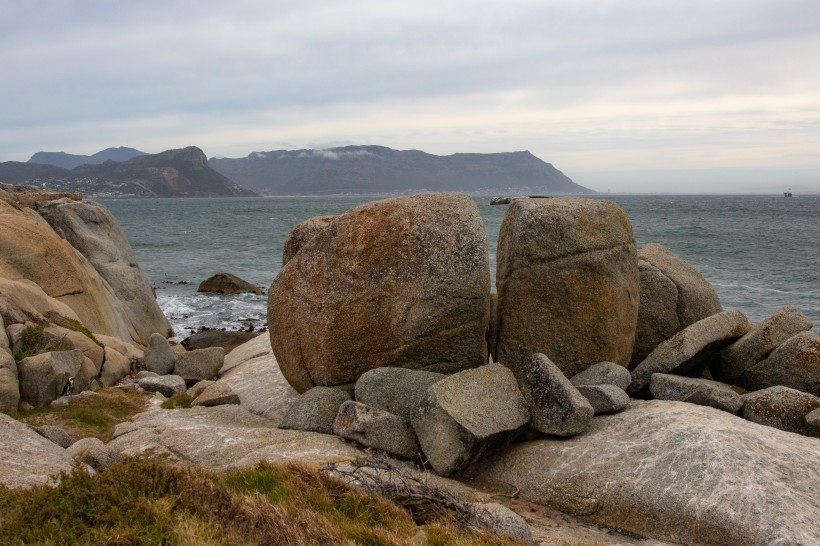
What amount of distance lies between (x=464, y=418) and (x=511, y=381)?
4.34 ft

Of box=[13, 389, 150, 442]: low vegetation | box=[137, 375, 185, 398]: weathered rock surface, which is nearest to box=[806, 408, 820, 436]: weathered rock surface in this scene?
box=[13, 389, 150, 442]: low vegetation

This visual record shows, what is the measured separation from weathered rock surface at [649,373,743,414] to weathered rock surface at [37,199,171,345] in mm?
18842

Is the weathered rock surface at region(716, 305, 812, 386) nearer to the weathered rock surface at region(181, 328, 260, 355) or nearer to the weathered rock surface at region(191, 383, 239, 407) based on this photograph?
the weathered rock surface at region(191, 383, 239, 407)

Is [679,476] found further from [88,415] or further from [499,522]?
[88,415]

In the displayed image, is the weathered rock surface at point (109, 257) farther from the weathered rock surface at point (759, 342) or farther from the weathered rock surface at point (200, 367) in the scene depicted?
the weathered rock surface at point (759, 342)

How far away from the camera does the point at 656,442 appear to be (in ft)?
32.6

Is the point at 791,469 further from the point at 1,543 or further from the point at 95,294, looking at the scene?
the point at 95,294

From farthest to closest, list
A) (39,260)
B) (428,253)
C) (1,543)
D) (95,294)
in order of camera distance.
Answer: (95,294) → (39,260) → (428,253) → (1,543)

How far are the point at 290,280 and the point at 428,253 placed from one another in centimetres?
287

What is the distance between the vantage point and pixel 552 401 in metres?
10.8

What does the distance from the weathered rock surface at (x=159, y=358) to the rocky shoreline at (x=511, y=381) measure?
57.3 inches

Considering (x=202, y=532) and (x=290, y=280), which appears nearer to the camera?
(x=202, y=532)

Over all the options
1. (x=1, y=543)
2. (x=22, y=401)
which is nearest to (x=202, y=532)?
(x=1, y=543)

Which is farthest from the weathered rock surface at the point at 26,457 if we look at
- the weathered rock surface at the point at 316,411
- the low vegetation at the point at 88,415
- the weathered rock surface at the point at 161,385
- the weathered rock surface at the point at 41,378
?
the weathered rock surface at the point at 161,385
